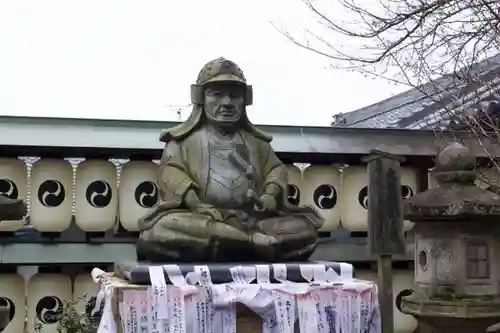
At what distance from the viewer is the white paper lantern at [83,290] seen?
641 cm

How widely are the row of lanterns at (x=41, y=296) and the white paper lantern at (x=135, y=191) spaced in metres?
0.69

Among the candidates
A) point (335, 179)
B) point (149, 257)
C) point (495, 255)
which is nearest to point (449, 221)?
point (495, 255)

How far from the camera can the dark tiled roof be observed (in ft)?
25.5

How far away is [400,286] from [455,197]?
1.59m

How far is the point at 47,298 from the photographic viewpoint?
21.1 ft

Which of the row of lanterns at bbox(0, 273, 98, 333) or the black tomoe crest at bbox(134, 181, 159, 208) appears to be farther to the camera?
the black tomoe crest at bbox(134, 181, 159, 208)

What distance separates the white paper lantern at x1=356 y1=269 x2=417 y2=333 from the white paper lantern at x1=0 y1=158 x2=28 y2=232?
3423 mm

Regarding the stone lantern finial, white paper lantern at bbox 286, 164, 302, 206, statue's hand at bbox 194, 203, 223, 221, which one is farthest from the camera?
white paper lantern at bbox 286, 164, 302, 206

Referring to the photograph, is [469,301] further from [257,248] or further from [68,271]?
[68,271]

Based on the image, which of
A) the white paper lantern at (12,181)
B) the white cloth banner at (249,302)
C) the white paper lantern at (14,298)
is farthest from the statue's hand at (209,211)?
the white paper lantern at (14,298)

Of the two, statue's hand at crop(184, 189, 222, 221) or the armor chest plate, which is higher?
the armor chest plate

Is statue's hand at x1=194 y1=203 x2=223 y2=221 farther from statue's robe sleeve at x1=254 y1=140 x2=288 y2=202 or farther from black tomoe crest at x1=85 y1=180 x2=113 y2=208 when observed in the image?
black tomoe crest at x1=85 y1=180 x2=113 y2=208

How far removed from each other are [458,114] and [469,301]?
2.30 metres

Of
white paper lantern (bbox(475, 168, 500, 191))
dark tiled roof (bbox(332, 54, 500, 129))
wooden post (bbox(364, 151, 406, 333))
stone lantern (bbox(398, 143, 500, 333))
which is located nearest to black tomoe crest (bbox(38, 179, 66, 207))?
wooden post (bbox(364, 151, 406, 333))
